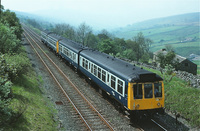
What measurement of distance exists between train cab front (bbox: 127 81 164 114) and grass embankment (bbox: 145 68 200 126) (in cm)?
310

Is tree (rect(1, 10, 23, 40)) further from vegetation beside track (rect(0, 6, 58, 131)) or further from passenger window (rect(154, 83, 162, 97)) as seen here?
passenger window (rect(154, 83, 162, 97))

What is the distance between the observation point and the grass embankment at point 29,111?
11727mm

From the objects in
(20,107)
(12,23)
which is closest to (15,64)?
(20,107)

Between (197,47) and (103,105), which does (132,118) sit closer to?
(103,105)

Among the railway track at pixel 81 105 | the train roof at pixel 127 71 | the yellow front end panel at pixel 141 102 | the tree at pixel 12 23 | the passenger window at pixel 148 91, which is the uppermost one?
the tree at pixel 12 23

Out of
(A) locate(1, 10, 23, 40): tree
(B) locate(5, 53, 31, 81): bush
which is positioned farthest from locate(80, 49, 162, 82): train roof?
(A) locate(1, 10, 23, 40): tree

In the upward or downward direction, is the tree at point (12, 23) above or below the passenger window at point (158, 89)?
above

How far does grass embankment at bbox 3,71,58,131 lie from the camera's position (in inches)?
462

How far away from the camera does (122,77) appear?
14672mm

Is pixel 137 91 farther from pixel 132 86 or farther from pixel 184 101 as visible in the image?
pixel 184 101

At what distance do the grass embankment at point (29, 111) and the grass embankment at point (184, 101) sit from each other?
9853mm

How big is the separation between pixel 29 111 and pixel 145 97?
7847 millimetres

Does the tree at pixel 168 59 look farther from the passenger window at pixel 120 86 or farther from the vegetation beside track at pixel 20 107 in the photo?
the vegetation beside track at pixel 20 107

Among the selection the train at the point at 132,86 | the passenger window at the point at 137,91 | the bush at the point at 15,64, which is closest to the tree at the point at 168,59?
the train at the point at 132,86
